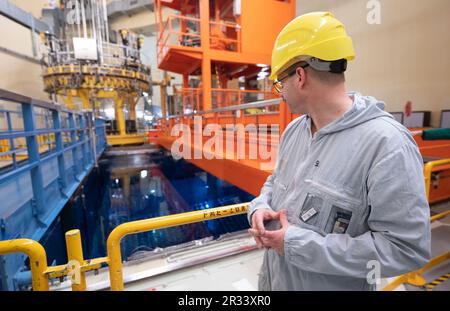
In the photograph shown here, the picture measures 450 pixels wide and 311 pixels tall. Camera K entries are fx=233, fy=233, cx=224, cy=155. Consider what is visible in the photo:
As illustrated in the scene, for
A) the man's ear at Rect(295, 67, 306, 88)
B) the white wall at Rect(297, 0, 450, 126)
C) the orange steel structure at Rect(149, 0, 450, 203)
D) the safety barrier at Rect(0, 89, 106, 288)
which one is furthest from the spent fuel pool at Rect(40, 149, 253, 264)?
the white wall at Rect(297, 0, 450, 126)

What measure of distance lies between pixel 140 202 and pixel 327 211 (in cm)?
564

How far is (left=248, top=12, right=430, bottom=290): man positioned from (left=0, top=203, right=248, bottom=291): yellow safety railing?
64cm

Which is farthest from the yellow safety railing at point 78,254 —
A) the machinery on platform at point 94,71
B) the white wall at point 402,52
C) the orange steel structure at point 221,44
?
the machinery on platform at point 94,71

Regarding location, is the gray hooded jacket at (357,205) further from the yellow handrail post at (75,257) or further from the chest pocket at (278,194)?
the yellow handrail post at (75,257)

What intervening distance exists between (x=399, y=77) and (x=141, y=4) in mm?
16848

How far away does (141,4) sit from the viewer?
645 inches

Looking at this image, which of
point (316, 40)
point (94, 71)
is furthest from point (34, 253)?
point (94, 71)

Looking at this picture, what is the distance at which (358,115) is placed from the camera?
2.75 ft

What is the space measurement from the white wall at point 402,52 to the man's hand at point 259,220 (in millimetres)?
7117

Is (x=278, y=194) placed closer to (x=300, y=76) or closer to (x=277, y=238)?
Result: (x=277, y=238)

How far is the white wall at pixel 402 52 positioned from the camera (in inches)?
227

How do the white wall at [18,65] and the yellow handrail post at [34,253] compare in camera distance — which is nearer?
the yellow handrail post at [34,253]

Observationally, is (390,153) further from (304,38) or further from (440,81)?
(440,81)
